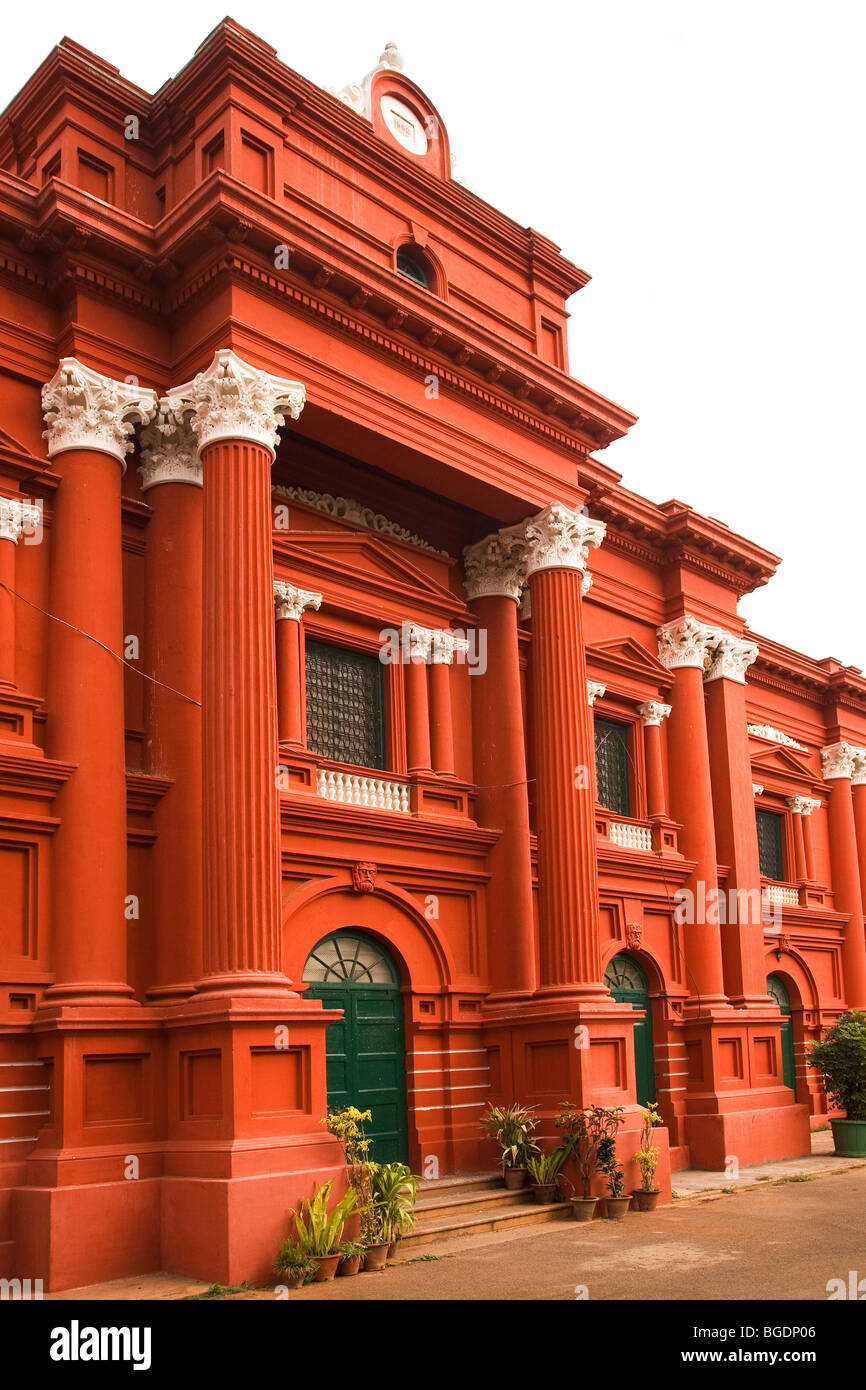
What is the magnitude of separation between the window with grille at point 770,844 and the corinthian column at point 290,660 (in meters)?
12.7

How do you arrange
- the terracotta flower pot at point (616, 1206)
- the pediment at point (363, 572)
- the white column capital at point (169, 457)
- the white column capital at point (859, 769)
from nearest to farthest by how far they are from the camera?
the white column capital at point (169, 457) < the terracotta flower pot at point (616, 1206) < the pediment at point (363, 572) < the white column capital at point (859, 769)

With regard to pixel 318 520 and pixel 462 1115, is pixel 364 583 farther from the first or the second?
pixel 462 1115

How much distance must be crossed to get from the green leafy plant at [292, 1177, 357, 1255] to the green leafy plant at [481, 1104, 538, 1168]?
147 inches

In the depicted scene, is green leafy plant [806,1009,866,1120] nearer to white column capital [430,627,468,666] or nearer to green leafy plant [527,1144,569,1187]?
green leafy plant [527,1144,569,1187]

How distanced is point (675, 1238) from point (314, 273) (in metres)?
9.84

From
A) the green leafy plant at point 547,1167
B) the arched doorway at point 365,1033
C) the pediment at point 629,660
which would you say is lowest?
the green leafy plant at point 547,1167

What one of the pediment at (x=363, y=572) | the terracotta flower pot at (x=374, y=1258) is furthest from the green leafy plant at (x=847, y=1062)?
the terracotta flower pot at (x=374, y=1258)

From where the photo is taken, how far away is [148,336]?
1352 centimetres

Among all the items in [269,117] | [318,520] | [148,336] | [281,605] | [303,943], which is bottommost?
[303,943]

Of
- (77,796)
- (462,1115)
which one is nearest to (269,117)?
(77,796)

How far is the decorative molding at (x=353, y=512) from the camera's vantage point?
15398 millimetres

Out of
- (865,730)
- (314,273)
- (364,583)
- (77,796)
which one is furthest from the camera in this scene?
(865,730)

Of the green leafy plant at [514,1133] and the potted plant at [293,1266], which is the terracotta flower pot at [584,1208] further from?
the potted plant at [293,1266]

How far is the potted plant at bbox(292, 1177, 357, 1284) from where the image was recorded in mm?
10500
